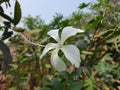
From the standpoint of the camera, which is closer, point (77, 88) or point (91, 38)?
point (77, 88)

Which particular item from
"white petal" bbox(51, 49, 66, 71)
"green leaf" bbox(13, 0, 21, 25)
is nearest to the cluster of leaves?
"green leaf" bbox(13, 0, 21, 25)

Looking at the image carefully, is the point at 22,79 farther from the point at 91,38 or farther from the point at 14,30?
the point at 14,30

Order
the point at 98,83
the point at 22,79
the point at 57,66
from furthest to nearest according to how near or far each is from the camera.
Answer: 1. the point at 98,83
2. the point at 22,79
3. the point at 57,66

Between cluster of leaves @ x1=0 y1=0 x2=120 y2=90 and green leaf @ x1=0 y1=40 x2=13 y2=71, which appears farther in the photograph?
cluster of leaves @ x1=0 y1=0 x2=120 y2=90

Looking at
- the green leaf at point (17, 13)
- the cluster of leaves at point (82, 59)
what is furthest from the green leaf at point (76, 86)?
the green leaf at point (17, 13)

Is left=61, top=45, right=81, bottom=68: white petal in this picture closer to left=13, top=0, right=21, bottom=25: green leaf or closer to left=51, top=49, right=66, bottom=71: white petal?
left=51, top=49, right=66, bottom=71: white petal

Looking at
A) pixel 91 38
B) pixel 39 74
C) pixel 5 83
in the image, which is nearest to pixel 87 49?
pixel 91 38

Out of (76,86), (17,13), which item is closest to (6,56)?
(17,13)

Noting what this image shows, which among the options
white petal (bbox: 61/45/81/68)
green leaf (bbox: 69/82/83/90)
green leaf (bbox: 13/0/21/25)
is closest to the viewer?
white petal (bbox: 61/45/81/68)
